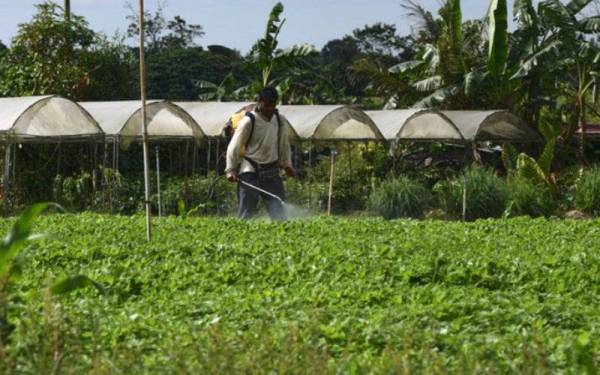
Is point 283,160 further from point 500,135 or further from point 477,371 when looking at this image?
point 500,135

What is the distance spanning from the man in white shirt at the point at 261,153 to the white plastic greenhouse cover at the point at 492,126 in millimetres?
11662

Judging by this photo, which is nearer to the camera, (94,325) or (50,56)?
(94,325)

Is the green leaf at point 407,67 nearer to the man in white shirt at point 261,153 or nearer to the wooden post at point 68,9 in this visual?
the wooden post at point 68,9

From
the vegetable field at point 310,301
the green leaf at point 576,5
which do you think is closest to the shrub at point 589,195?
the green leaf at point 576,5

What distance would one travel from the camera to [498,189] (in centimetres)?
2173

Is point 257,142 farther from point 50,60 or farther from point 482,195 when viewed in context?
point 50,60

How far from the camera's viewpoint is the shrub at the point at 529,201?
21.3m

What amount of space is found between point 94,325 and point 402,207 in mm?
16880

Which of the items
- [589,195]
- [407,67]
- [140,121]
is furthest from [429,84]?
[589,195]

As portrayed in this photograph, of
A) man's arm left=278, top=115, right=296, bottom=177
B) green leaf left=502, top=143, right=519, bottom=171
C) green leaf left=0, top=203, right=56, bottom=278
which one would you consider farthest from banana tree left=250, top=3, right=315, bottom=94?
green leaf left=0, top=203, right=56, bottom=278

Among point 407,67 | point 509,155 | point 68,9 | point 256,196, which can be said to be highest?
point 68,9

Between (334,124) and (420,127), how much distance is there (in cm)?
183

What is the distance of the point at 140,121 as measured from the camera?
80.9 feet

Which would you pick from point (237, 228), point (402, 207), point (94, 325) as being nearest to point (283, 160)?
point (237, 228)
